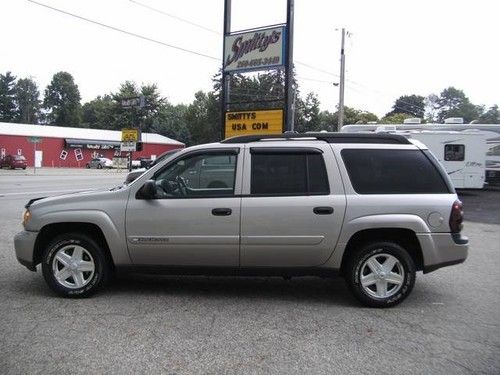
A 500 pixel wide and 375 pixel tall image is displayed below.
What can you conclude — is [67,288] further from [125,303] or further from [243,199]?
[243,199]

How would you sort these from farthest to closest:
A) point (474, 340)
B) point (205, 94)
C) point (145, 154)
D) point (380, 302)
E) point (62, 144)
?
point (205, 94), point (145, 154), point (62, 144), point (380, 302), point (474, 340)

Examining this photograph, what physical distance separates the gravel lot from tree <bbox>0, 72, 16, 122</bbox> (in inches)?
4766

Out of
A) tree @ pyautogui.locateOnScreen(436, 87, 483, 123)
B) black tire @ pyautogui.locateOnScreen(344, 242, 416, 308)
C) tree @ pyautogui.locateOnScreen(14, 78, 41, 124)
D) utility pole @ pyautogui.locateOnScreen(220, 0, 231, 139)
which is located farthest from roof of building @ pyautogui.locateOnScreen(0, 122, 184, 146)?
tree @ pyautogui.locateOnScreen(436, 87, 483, 123)

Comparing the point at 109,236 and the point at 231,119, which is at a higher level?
the point at 231,119

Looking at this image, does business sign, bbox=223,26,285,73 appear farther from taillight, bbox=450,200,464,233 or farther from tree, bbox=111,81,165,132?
tree, bbox=111,81,165,132

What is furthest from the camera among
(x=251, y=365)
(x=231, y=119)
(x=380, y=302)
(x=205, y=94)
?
(x=205, y=94)

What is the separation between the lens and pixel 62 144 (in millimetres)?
58125

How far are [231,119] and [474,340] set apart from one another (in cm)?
1153

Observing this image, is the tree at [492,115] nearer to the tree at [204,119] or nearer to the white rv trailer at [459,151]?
the tree at [204,119]

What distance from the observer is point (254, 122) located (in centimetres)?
1479

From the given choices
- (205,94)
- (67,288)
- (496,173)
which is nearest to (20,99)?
(205,94)

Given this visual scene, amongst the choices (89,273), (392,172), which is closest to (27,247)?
(89,273)

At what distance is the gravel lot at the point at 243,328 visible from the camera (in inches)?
155

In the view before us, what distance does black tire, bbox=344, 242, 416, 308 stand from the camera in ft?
17.5
